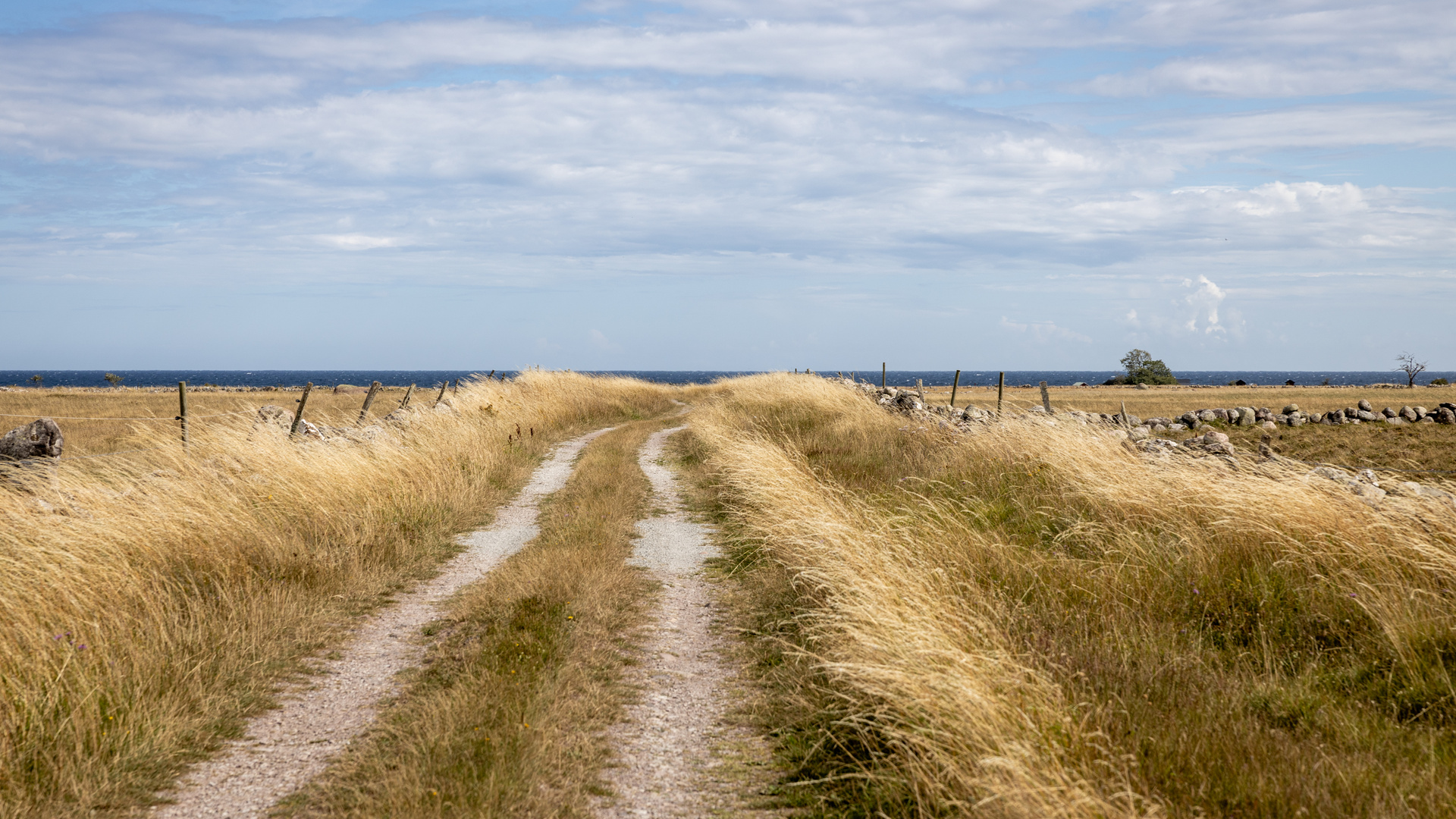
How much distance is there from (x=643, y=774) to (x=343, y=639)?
12.7ft

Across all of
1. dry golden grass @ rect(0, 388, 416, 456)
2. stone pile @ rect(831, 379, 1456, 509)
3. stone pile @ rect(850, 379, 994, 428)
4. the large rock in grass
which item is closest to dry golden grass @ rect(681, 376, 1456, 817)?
stone pile @ rect(831, 379, 1456, 509)

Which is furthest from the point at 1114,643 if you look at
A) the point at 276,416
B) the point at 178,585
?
the point at 276,416

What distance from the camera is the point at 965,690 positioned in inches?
174

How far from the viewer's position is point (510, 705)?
550 cm

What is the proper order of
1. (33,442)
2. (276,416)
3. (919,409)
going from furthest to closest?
(919,409), (276,416), (33,442)

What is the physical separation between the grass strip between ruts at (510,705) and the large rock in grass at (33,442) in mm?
5848

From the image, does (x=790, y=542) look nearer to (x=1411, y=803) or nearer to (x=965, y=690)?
(x=965, y=690)

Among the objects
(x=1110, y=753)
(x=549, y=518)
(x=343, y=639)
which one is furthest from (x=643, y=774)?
(x=549, y=518)

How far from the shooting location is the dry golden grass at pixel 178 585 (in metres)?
4.96

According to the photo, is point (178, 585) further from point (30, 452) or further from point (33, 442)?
point (33, 442)

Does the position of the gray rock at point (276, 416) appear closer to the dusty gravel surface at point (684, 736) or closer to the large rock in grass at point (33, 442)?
the large rock in grass at point (33, 442)

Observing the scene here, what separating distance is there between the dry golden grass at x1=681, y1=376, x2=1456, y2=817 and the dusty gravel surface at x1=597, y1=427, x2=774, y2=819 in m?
0.38

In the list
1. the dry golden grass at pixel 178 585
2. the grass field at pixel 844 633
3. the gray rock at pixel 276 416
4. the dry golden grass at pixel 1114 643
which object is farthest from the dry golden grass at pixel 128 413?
the dry golden grass at pixel 1114 643

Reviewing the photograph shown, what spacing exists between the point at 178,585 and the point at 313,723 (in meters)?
3.06
